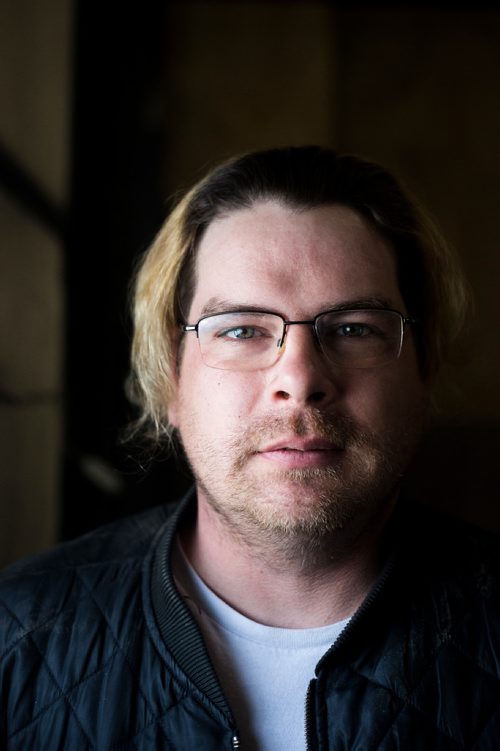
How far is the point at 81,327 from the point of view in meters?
2.61

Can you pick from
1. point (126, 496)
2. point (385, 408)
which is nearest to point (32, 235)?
point (126, 496)

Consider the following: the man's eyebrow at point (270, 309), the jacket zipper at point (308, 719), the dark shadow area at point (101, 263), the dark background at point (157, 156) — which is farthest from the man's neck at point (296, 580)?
the dark shadow area at point (101, 263)

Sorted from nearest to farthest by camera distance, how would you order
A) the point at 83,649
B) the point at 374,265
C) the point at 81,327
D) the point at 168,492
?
the point at 83,649, the point at 374,265, the point at 81,327, the point at 168,492

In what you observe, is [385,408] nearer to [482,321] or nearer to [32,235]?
[32,235]

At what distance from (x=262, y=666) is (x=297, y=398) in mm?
455

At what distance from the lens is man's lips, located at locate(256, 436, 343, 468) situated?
1202 mm

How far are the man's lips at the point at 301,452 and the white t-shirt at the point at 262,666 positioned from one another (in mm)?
301

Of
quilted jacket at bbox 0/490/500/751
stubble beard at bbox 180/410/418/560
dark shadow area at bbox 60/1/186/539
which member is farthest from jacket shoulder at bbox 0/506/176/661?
dark shadow area at bbox 60/1/186/539

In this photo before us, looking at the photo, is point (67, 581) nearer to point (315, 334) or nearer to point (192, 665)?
point (192, 665)

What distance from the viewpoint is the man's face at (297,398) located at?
121 centimetres

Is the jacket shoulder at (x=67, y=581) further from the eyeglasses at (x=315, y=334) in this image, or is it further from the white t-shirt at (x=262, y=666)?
the eyeglasses at (x=315, y=334)

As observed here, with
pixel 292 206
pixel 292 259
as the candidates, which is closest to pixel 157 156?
pixel 292 206

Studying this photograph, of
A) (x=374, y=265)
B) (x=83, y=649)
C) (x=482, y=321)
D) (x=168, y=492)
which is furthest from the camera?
(x=482, y=321)

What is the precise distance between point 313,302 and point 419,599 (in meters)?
0.55
